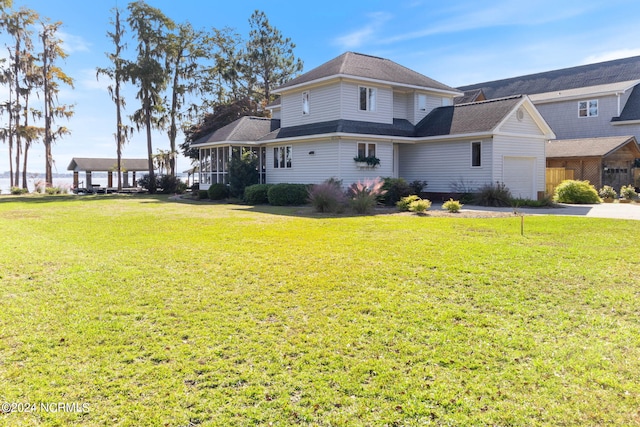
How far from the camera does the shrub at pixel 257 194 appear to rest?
2280 centimetres

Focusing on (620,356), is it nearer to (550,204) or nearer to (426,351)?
(426,351)

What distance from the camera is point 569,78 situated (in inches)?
1419

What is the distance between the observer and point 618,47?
3484 centimetres

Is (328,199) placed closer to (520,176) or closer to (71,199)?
(520,176)

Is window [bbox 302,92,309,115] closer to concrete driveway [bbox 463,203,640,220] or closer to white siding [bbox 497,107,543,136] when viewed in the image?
white siding [bbox 497,107,543,136]

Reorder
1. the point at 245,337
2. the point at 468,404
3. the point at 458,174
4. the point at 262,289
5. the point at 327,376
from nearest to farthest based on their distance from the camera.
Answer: the point at 468,404 < the point at 327,376 < the point at 245,337 < the point at 262,289 < the point at 458,174

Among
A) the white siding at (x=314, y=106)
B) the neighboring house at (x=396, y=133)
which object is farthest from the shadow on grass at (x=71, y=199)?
the white siding at (x=314, y=106)

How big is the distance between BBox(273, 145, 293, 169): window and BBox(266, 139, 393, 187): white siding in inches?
13.4

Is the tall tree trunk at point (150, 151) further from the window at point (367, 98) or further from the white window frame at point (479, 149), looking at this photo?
the white window frame at point (479, 149)

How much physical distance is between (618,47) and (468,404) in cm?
4117

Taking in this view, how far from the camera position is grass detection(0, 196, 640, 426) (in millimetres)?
3512

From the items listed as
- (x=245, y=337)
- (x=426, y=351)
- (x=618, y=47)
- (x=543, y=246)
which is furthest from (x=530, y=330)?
(x=618, y=47)

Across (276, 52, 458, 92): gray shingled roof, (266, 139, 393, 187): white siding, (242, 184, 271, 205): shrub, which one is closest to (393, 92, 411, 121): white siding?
(276, 52, 458, 92): gray shingled roof

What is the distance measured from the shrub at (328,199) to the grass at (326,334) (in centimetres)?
723
